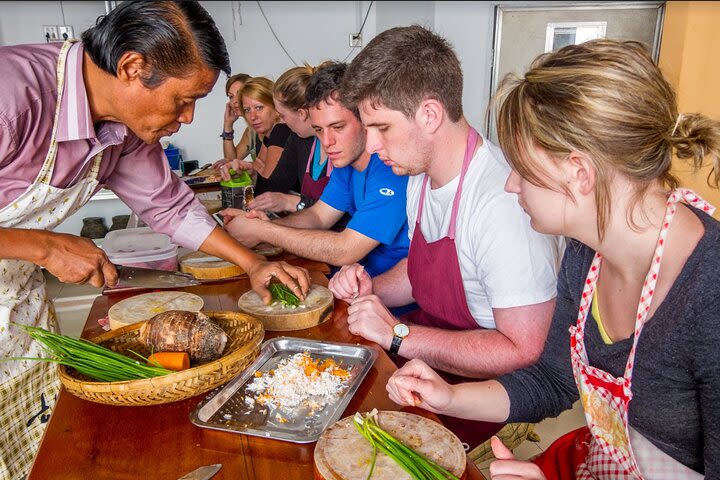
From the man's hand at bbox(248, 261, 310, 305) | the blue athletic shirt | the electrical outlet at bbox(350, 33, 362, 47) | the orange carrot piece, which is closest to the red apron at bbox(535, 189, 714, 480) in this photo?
the man's hand at bbox(248, 261, 310, 305)

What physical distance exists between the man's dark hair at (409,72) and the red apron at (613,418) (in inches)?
30.4

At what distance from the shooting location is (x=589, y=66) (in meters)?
1.04

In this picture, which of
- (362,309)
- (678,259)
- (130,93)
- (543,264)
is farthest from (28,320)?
(678,259)

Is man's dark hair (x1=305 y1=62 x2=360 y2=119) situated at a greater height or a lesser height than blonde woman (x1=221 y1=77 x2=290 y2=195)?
greater

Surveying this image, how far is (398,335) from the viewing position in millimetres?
1601

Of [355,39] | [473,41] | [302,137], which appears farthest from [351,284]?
[355,39]

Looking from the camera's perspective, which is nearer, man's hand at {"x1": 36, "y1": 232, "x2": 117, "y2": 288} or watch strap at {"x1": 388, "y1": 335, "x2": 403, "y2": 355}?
man's hand at {"x1": 36, "y1": 232, "x2": 117, "y2": 288}

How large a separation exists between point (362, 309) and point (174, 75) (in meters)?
0.85

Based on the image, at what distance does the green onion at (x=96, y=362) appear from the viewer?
1187 mm

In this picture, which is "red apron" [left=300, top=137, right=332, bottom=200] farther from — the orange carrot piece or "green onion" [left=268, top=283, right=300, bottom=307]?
the orange carrot piece

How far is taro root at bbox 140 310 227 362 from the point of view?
50.2 inches

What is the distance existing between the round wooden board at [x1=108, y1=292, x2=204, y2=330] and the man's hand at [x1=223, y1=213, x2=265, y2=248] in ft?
2.38

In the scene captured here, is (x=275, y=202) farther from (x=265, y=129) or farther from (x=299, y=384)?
(x=299, y=384)

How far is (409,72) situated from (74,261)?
3.79ft
